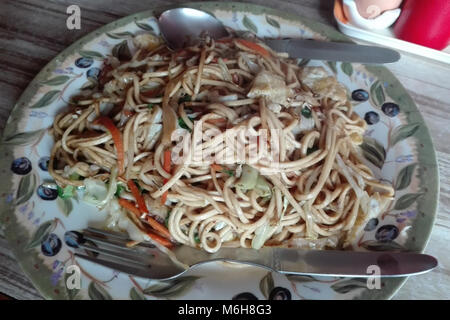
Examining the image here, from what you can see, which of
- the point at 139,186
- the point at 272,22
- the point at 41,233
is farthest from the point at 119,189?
the point at 272,22

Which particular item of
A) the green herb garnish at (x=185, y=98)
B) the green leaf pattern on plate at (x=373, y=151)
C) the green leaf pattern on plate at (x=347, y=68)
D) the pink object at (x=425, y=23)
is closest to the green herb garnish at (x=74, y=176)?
the green herb garnish at (x=185, y=98)

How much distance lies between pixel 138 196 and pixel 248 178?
1.33ft

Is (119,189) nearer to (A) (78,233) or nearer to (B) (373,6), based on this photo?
(A) (78,233)

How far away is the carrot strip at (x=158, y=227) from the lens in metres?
1.30

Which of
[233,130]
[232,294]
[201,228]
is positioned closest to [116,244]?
[201,228]

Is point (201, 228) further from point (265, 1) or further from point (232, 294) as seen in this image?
point (265, 1)

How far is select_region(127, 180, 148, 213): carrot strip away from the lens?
130 cm

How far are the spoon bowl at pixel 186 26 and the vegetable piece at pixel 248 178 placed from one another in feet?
2.58

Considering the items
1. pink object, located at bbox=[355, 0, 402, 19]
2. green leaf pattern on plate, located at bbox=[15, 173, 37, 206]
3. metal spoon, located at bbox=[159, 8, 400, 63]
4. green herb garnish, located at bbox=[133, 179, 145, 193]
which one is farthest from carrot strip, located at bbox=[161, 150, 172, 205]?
pink object, located at bbox=[355, 0, 402, 19]

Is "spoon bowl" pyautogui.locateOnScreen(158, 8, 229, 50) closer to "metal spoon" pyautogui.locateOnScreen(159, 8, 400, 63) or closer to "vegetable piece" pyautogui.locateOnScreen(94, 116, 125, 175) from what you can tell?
"metal spoon" pyautogui.locateOnScreen(159, 8, 400, 63)

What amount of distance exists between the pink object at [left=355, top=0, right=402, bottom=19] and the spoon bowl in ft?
2.30

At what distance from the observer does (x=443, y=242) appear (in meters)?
1.32
